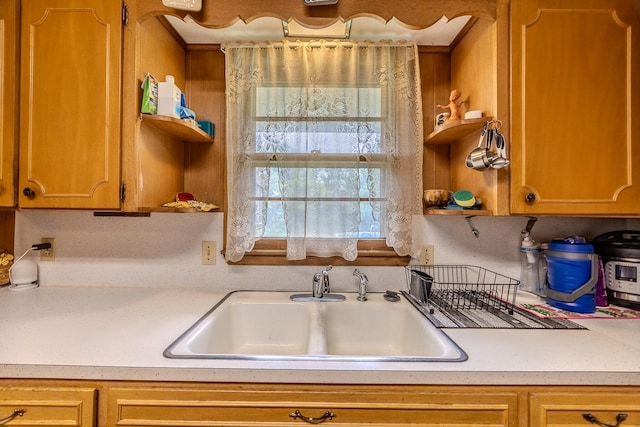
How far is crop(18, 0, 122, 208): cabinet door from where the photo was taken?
1.10m

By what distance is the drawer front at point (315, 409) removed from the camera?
2.45 ft

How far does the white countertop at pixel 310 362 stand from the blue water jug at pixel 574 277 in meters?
0.12

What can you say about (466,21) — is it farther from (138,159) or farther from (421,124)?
(138,159)

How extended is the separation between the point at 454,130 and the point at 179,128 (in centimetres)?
123

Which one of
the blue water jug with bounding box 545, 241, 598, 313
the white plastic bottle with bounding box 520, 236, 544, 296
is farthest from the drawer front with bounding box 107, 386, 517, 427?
the white plastic bottle with bounding box 520, 236, 544, 296

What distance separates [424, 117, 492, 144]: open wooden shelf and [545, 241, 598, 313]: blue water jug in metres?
0.61

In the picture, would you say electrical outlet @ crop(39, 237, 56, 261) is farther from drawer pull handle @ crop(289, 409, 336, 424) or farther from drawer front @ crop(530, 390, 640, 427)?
drawer front @ crop(530, 390, 640, 427)

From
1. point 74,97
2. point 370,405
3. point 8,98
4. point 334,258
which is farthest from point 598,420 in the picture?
point 8,98

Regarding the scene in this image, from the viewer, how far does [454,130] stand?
4.11 ft

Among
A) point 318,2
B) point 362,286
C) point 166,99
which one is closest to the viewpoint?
point 318,2

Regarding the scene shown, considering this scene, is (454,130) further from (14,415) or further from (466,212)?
(14,415)

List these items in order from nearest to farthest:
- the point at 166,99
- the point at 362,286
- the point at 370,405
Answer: the point at 370,405, the point at 166,99, the point at 362,286

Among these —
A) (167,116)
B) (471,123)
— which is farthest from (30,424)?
(471,123)

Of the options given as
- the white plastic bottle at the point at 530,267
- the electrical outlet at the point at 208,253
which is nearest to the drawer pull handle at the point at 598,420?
the white plastic bottle at the point at 530,267
